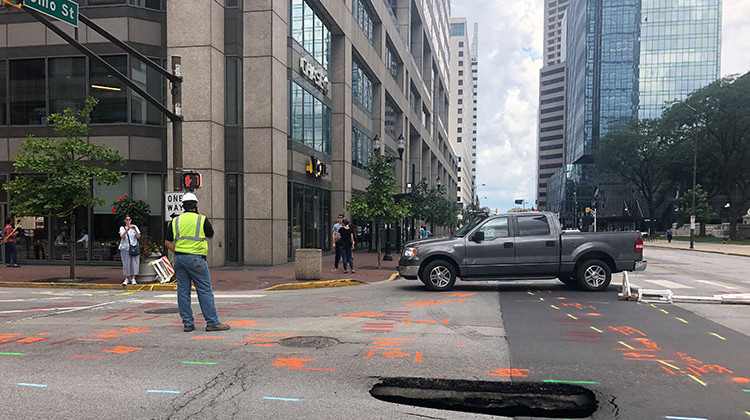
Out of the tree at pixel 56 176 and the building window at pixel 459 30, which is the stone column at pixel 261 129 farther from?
the building window at pixel 459 30

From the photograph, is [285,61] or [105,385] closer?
[105,385]

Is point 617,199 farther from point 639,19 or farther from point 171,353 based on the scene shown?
point 171,353

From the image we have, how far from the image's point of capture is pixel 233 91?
18.0 meters

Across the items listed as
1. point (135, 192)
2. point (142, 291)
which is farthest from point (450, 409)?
point (135, 192)

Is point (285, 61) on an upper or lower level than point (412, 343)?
upper

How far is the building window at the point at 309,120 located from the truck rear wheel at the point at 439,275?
10939mm

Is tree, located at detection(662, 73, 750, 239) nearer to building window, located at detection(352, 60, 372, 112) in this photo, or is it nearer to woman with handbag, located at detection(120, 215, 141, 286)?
building window, located at detection(352, 60, 372, 112)

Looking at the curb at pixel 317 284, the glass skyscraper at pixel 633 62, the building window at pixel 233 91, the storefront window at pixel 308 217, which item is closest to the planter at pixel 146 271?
the curb at pixel 317 284

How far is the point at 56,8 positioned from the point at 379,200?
37.0ft

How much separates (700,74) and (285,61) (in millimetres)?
93143

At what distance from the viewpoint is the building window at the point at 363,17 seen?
91.2 feet

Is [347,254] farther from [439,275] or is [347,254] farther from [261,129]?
[261,129]

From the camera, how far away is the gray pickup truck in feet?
36.8

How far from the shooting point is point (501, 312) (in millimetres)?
8523
